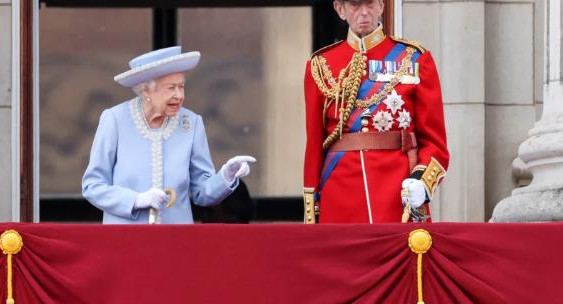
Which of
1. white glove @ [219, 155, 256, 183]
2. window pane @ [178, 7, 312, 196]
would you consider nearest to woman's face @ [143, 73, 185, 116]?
white glove @ [219, 155, 256, 183]

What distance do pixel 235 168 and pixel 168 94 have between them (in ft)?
1.54

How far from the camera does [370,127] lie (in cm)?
931

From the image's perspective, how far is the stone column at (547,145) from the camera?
10164 millimetres

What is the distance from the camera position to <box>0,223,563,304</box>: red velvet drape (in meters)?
8.24

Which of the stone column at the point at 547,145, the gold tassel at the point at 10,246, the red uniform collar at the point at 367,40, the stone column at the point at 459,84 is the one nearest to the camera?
the gold tassel at the point at 10,246

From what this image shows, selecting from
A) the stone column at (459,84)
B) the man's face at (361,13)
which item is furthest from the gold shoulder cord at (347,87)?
the stone column at (459,84)

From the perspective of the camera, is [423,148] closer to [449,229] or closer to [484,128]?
[449,229]

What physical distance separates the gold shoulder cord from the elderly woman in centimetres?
64

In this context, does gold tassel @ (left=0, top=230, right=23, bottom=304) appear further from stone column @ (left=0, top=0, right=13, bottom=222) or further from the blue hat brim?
stone column @ (left=0, top=0, right=13, bottom=222)

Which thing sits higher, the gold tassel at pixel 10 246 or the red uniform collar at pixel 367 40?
the red uniform collar at pixel 367 40

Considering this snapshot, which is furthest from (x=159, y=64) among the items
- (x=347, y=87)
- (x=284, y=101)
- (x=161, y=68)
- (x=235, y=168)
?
(x=284, y=101)

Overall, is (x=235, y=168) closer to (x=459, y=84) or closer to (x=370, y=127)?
(x=370, y=127)

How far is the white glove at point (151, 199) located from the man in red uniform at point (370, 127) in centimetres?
83

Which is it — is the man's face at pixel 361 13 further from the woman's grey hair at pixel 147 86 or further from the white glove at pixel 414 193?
the woman's grey hair at pixel 147 86
